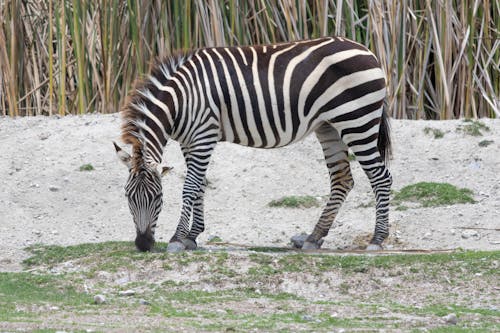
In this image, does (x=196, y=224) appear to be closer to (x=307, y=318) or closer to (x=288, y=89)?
(x=288, y=89)

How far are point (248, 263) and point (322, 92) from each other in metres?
2.16

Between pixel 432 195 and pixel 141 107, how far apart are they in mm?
3779

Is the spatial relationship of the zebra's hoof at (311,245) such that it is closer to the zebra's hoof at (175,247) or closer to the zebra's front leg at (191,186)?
the zebra's front leg at (191,186)

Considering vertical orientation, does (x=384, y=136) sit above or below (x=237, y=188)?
above

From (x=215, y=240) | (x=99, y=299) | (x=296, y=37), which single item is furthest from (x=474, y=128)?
(x=99, y=299)

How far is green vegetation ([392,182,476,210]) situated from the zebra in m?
1.32

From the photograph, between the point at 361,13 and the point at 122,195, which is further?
the point at 361,13

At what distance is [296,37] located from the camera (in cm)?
1335

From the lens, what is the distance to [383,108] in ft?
34.4

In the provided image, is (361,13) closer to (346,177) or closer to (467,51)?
(467,51)

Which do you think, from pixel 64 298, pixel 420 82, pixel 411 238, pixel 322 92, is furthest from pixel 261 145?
pixel 420 82

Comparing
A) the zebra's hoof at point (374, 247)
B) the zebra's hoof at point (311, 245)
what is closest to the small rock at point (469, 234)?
the zebra's hoof at point (374, 247)

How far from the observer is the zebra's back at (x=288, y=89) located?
10102 mm

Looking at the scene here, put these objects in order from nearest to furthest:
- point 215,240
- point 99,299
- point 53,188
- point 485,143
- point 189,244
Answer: point 99,299
point 189,244
point 215,240
point 53,188
point 485,143
